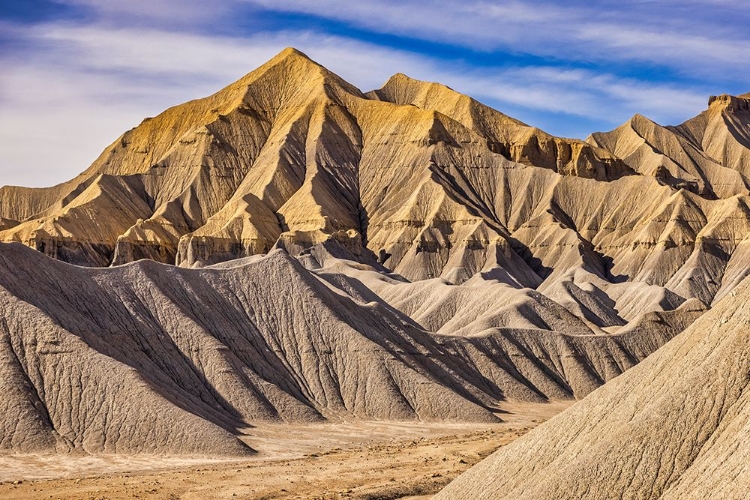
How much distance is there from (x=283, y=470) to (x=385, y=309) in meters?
32.7

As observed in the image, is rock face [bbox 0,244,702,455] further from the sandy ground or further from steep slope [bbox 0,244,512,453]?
the sandy ground

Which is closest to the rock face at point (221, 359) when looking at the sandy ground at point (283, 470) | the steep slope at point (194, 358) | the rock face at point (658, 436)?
the steep slope at point (194, 358)

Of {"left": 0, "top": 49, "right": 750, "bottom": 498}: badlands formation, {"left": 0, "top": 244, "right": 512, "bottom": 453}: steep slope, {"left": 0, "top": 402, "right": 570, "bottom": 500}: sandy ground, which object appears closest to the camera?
{"left": 0, "top": 49, "right": 750, "bottom": 498}: badlands formation

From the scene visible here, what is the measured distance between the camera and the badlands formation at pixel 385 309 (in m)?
37.4

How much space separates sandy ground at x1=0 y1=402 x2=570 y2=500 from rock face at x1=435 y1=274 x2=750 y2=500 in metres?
12.5

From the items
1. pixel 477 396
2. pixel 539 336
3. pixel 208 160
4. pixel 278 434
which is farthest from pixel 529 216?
pixel 278 434

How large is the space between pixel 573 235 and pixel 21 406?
126900 millimetres

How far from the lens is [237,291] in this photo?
8125 centimetres

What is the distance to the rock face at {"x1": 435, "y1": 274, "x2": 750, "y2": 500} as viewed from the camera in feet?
110

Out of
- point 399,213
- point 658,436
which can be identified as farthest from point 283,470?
point 399,213

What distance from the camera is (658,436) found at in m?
35.1

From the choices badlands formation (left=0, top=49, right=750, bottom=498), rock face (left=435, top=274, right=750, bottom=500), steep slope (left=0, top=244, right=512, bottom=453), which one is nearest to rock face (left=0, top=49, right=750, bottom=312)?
badlands formation (left=0, top=49, right=750, bottom=498)

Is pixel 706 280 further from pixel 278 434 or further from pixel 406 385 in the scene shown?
pixel 278 434

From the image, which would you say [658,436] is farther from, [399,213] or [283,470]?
[399,213]
